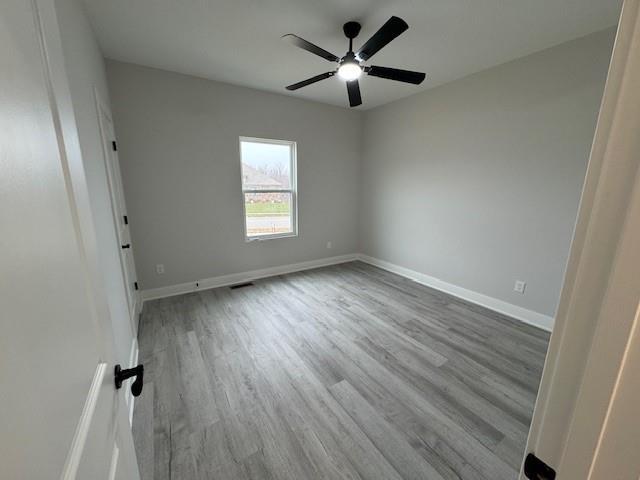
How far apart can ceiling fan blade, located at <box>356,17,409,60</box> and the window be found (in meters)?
2.15

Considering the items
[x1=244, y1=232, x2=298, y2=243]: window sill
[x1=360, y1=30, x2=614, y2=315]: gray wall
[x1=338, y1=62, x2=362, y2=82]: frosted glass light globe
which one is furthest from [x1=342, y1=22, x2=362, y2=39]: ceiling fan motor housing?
[x1=244, y1=232, x2=298, y2=243]: window sill

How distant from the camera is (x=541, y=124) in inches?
100

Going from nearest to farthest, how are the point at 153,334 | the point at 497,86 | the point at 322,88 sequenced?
the point at 153,334
the point at 497,86
the point at 322,88

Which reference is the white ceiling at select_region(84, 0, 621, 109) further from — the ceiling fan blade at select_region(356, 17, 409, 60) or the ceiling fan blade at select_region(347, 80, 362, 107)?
the ceiling fan blade at select_region(347, 80, 362, 107)

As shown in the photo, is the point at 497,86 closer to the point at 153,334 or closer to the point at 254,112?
the point at 254,112

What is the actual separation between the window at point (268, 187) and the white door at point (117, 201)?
4.72 ft

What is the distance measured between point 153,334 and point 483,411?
281 centimetres

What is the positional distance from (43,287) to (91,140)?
1771 mm

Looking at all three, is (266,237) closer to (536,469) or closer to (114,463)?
(114,463)

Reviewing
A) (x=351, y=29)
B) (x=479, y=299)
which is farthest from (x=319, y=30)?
(x=479, y=299)

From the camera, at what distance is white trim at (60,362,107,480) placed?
0.39m

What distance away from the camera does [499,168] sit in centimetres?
291

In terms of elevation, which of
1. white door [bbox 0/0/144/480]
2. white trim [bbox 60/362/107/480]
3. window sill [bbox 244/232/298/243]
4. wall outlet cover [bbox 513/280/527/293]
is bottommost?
wall outlet cover [bbox 513/280/527/293]

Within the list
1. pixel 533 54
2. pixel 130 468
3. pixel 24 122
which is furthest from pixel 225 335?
pixel 533 54
